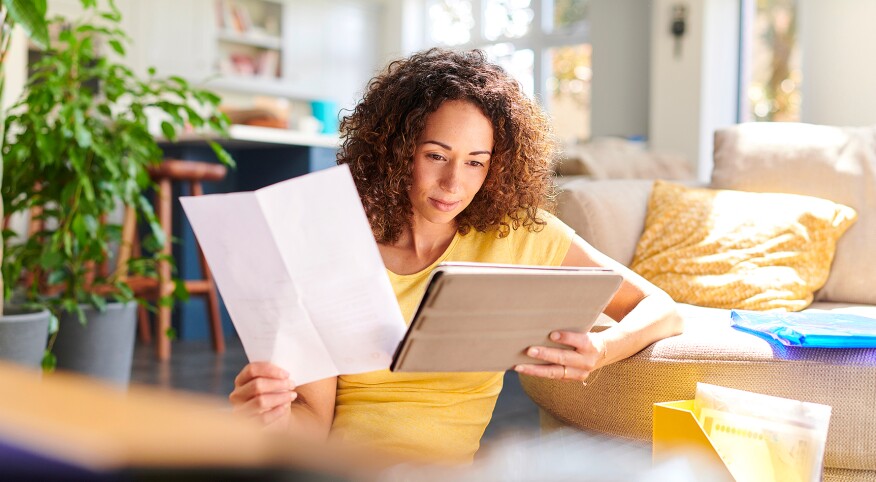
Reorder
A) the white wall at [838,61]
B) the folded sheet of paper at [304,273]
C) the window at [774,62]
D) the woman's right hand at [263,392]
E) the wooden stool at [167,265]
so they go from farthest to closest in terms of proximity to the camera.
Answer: the window at [774,62], the white wall at [838,61], the wooden stool at [167,265], the woman's right hand at [263,392], the folded sheet of paper at [304,273]

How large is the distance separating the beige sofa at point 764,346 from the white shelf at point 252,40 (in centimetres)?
520

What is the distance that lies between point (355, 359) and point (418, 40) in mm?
7346

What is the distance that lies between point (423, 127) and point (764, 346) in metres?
0.65

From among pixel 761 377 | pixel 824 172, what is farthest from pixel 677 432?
pixel 824 172

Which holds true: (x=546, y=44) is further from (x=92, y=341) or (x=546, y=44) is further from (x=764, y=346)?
(x=764, y=346)

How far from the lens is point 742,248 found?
83.0 inches

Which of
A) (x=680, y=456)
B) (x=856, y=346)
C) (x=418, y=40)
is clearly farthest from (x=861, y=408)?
(x=418, y=40)

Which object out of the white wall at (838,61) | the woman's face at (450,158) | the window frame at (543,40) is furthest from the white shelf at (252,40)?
the woman's face at (450,158)

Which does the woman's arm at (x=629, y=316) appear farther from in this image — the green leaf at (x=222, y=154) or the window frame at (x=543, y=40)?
the window frame at (x=543, y=40)

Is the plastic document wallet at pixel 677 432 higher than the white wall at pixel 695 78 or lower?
lower

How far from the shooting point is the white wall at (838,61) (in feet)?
15.6

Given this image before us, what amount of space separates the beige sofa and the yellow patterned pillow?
0.06 m

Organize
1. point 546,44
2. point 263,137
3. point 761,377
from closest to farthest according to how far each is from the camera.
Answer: point 761,377, point 263,137, point 546,44

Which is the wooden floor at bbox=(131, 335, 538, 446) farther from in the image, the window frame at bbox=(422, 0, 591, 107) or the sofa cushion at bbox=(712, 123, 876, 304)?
the window frame at bbox=(422, 0, 591, 107)
